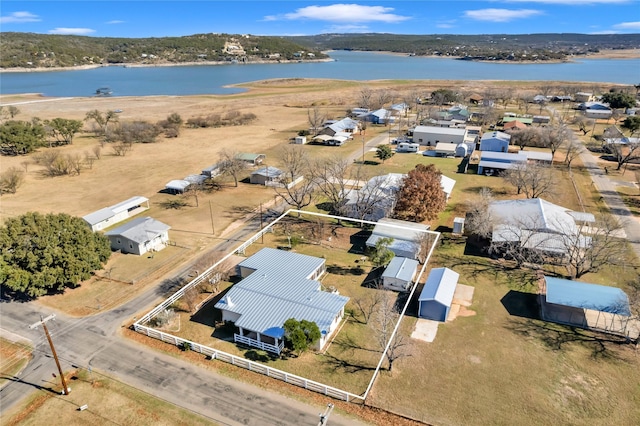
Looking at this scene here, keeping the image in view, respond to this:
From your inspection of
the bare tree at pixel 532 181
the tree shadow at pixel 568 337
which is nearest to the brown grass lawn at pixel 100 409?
the tree shadow at pixel 568 337

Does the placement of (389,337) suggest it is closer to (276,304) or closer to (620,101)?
(276,304)

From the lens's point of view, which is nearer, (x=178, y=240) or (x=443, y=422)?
(x=443, y=422)

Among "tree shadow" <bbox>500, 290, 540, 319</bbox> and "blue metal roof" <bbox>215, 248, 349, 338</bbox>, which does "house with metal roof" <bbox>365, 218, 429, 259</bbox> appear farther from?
"tree shadow" <bbox>500, 290, 540, 319</bbox>

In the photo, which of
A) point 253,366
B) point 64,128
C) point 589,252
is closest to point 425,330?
point 253,366

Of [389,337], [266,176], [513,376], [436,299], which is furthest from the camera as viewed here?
[266,176]

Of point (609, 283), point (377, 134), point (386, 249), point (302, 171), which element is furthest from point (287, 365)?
point (377, 134)

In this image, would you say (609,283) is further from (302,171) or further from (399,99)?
(399,99)
